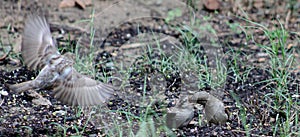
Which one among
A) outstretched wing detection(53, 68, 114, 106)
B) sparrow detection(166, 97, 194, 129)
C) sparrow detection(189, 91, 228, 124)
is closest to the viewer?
outstretched wing detection(53, 68, 114, 106)

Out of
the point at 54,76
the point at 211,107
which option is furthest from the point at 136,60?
the point at 54,76

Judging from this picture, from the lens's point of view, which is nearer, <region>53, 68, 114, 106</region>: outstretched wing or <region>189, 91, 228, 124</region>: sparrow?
<region>53, 68, 114, 106</region>: outstretched wing

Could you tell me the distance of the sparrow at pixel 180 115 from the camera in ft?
15.0

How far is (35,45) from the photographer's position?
4625 mm

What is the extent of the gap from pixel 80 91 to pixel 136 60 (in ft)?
4.97

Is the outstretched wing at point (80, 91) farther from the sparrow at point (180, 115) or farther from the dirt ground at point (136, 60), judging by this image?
the sparrow at point (180, 115)

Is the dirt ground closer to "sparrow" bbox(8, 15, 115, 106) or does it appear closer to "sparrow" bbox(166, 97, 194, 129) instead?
"sparrow" bbox(166, 97, 194, 129)

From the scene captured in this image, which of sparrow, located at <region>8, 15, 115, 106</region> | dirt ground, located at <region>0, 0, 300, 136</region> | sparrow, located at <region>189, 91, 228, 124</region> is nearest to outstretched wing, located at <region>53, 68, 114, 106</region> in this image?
sparrow, located at <region>8, 15, 115, 106</region>

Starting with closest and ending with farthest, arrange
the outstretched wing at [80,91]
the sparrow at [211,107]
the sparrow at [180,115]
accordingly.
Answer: the outstretched wing at [80,91], the sparrow at [180,115], the sparrow at [211,107]

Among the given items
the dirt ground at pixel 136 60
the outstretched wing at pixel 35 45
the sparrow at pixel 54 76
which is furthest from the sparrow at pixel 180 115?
the outstretched wing at pixel 35 45

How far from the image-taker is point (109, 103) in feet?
16.7

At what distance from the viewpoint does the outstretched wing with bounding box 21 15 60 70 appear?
4.62 m

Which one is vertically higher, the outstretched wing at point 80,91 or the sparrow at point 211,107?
the outstretched wing at point 80,91

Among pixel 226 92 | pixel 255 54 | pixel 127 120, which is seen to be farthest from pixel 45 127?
pixel 255 54
